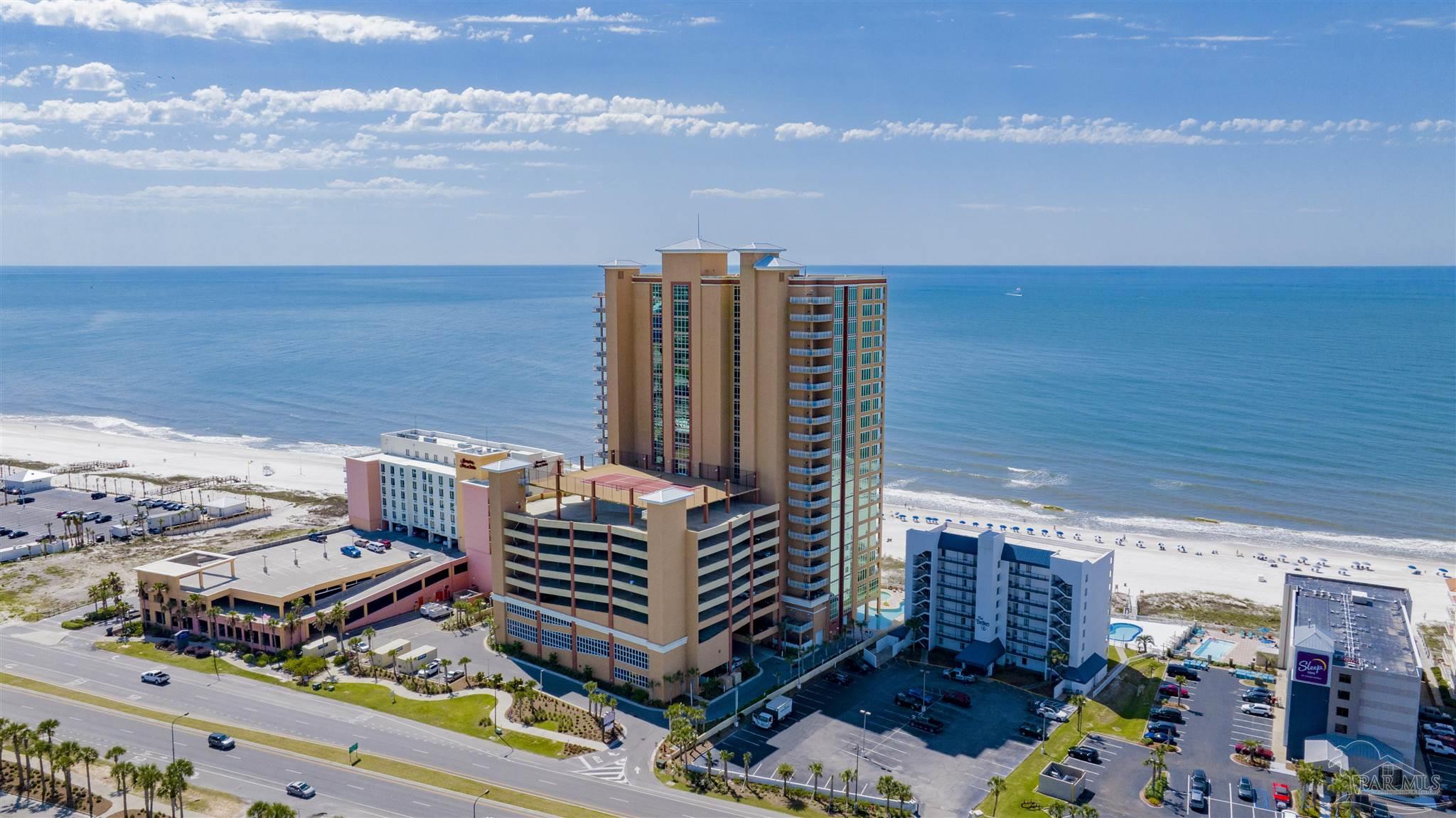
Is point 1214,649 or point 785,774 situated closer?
point 785,774

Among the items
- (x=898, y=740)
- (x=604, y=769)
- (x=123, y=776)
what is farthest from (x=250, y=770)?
(x=898, y=740)

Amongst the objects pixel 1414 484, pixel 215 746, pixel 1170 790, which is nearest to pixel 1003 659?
pixel 1170 790

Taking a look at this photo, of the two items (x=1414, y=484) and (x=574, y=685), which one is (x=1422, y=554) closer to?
(x=1414, y=484)

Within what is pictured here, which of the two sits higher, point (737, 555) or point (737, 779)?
point (737, 555)

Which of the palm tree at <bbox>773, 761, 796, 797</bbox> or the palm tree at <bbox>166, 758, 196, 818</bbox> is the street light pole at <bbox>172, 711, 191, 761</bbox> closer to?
the palm tree at <bbox>166, 758, 196, 818</bbox>

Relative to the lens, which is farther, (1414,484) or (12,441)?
(12,441)

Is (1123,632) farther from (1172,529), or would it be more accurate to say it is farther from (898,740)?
(1172,529)

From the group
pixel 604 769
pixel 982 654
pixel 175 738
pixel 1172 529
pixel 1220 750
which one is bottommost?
pixel 1172 529
